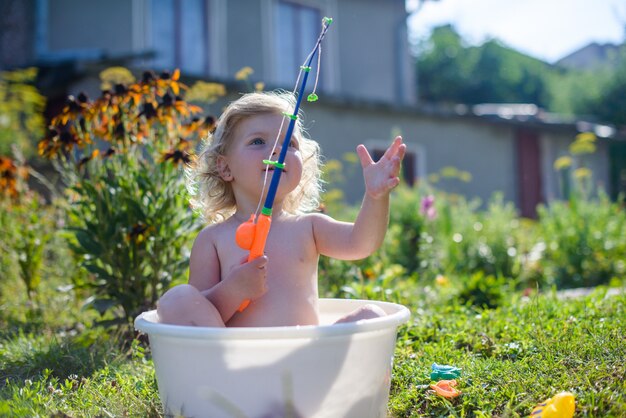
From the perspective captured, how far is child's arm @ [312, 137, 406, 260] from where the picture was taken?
183 cm

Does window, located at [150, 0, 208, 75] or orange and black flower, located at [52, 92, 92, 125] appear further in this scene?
window, located at [150, 0, 208, 75]

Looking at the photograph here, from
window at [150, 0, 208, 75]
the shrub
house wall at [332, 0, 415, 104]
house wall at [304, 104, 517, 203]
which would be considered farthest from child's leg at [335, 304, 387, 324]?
house wall at [332, 0, 415, 104]

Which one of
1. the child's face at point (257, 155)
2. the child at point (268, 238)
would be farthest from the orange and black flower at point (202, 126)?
the child's face at point (257, 155)

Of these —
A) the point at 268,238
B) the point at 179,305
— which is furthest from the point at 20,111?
the point at 179,305

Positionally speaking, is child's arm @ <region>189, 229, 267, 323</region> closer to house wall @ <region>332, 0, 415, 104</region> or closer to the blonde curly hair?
the blonde curly hair

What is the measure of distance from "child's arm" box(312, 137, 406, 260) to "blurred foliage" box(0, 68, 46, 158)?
5.60 metres

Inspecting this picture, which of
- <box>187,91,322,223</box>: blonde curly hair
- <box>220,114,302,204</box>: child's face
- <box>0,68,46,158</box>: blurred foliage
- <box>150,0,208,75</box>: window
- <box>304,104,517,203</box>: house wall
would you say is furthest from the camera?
<box>304,104,517,203</box>: house wall

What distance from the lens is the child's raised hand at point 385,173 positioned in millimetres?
1825

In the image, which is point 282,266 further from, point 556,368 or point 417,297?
point 417,297

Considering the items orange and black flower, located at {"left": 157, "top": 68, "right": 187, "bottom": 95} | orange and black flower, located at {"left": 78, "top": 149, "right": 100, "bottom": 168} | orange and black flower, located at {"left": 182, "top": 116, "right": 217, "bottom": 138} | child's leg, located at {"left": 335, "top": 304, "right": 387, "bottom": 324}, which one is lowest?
child's leg, located at {"left": 335, "top": 304, "right": 387, "bottom": 324}

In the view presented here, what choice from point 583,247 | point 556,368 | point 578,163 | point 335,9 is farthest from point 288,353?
point 578,163

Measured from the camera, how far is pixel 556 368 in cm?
199

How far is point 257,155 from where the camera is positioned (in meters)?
2.09

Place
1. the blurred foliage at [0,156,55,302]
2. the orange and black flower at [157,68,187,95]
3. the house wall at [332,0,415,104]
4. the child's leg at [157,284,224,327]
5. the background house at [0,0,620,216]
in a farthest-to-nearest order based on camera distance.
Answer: the house wall at [332,0,415,104] → the background house at [0,0,620,216] → the blurred foliage at [0,156,55,302] → the orange and black flower at [157,68,187,95] → the child's leg at [157,284,224,327]
